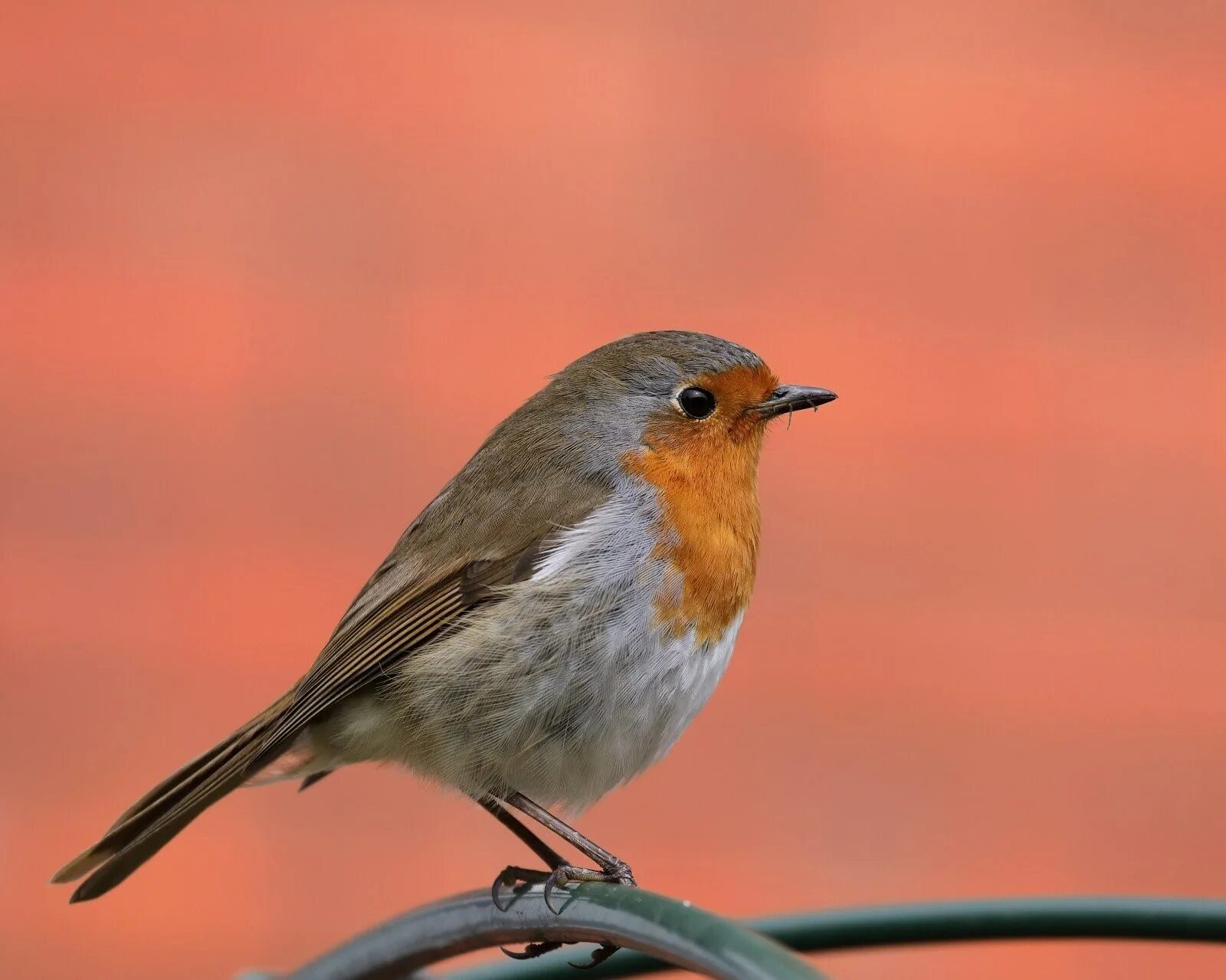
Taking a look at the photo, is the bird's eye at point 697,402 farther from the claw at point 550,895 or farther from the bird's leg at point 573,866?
the claw at point 550,895

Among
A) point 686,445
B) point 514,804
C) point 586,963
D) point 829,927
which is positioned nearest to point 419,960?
point 586,963

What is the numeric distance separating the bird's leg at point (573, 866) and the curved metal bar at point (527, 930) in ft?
0.37

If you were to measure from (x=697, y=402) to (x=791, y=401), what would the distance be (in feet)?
0.48

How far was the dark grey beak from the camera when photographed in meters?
2.47

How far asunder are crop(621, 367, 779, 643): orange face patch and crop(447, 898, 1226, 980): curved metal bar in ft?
1.72

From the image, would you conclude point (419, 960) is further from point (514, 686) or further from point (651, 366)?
point (651, 366)

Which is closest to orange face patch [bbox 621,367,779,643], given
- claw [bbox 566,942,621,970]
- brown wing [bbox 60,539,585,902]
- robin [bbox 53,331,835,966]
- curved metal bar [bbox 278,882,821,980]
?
robin [bbox 53,331,835,966]

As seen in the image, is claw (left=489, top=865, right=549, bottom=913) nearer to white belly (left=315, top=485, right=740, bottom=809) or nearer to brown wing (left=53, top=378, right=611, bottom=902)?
white belly (left=315, top=485, right=740, bottom=809)

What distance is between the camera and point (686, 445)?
246 centimetres

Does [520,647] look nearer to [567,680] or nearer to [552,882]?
[567,680]

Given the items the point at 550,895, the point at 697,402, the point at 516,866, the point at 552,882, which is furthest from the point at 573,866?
the point at 697,402

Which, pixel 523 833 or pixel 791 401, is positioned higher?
pixel 791 401

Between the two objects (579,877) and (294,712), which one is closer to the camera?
(579,877)

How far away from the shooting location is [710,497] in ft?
7.82
